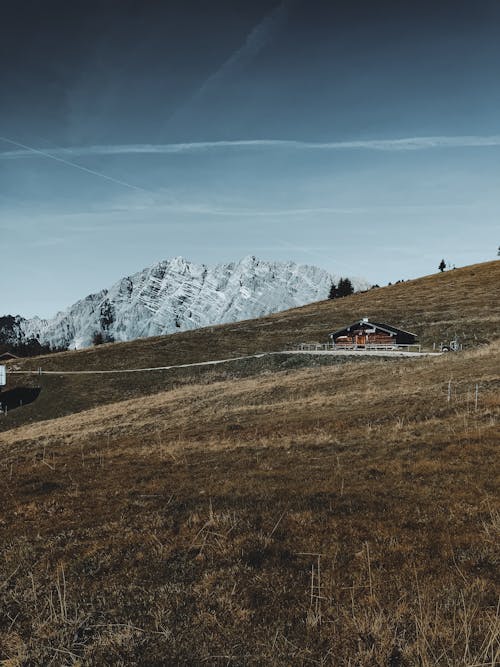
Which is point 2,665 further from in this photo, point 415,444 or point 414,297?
point 414,297

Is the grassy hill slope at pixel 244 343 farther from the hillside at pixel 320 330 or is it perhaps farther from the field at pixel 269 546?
the field at pixel 269 546

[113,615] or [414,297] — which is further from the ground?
[414,297]

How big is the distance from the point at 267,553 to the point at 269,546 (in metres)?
0.20

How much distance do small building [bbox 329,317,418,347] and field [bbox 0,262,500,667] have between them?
5254 cm

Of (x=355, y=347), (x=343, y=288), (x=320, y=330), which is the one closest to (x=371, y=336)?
(x=355, y=347)

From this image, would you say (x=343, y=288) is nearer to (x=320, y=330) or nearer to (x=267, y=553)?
(x=320, y=330)

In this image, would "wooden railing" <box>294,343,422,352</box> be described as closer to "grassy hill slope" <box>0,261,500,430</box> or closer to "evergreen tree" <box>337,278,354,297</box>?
"grassy hill slope" <box>0,261,500,430</box>

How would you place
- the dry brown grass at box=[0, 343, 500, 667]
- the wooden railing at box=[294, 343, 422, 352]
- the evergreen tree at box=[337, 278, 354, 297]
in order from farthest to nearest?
1. the evergreen tree at box=[337, 278, 354, 297]
2. the wooden railing at box=[294, 343, 422, 352]
3. the dry brown grass at box=[0, 343, 500, 667]

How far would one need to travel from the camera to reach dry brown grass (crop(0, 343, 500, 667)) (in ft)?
16.4

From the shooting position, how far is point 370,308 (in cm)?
9881

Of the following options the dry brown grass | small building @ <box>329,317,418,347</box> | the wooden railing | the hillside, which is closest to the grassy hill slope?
the hillside

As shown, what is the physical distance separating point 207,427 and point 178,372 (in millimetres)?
39391

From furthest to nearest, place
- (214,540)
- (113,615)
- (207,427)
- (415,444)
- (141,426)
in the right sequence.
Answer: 1. (141,426)
2. (207,427)
3. (415,444)
4. (214,540)
5. (113,615)

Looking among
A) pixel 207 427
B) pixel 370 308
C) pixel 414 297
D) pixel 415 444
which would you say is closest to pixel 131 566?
pixel 415 444
